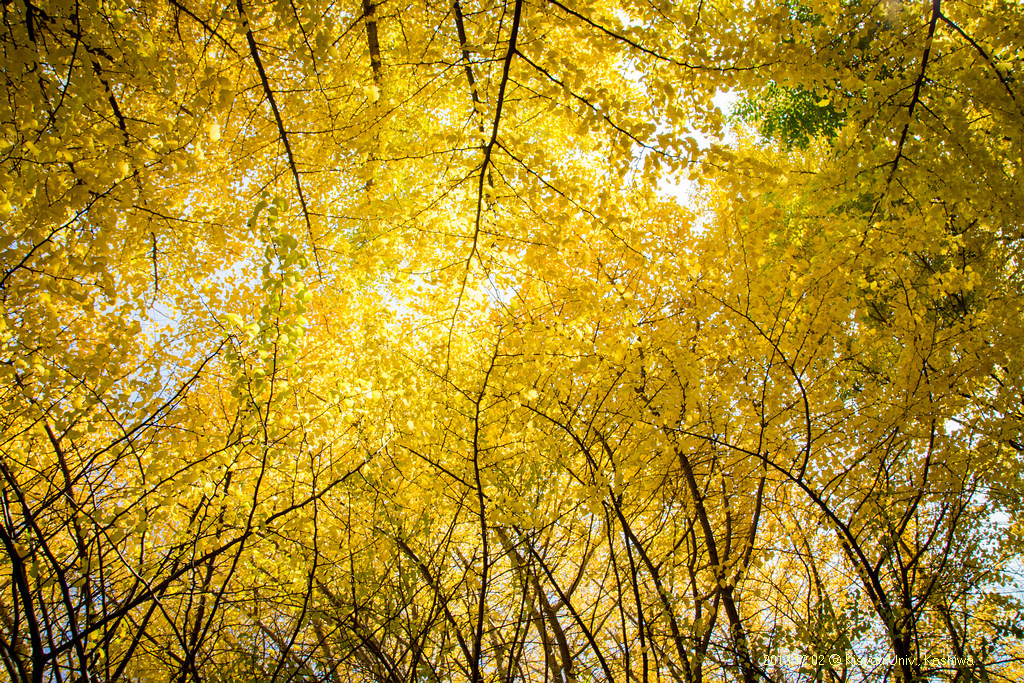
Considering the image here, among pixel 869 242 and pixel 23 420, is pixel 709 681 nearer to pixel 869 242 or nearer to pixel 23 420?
pixel 869 242

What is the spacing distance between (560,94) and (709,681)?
4.30 meters

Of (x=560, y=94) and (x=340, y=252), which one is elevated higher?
(x=340, y=252)

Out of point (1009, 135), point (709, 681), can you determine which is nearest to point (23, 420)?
point (709, 681)

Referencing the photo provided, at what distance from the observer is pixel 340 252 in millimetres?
4098

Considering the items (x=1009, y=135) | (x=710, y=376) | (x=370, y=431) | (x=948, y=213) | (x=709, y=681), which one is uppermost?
(x=948, y=213)

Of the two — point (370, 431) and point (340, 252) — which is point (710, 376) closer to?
point (370, 431)

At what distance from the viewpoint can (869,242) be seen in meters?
3.03

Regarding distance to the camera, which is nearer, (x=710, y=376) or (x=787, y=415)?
(x=787, y=415)

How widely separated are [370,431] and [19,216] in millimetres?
2584

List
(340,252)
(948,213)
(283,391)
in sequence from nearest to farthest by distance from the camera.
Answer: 1. (283,391)
2. (948,213)
3. (340,252)

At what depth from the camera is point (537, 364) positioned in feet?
10.6

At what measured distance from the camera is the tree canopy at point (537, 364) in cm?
224

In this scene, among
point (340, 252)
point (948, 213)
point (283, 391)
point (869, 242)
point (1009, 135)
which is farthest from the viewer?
point (340, 252)

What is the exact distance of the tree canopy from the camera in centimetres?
224
